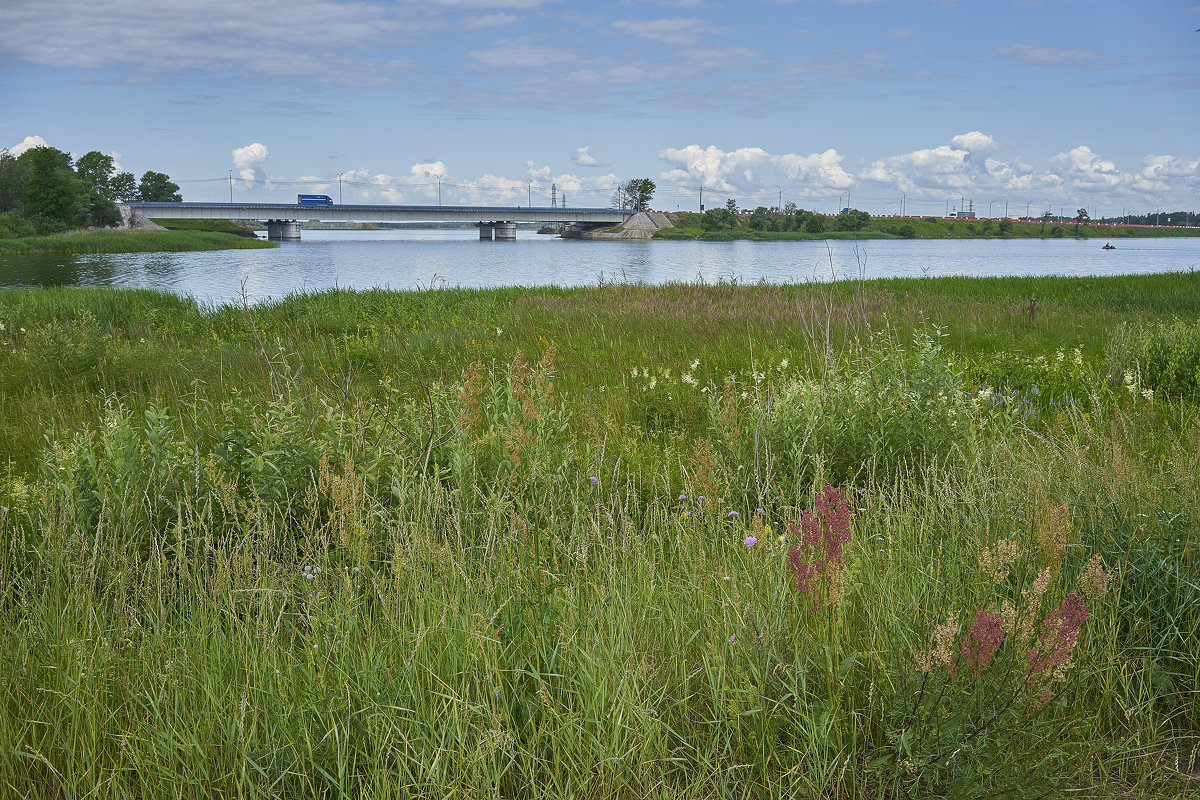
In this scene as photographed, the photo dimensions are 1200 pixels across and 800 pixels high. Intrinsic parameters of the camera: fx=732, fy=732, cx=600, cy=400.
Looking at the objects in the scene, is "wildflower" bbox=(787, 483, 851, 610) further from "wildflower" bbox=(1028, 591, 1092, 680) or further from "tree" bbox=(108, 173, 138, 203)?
"tree" bbox=(108, 173, 138, 203)

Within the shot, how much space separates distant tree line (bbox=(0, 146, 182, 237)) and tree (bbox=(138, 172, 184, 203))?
20.1 meters

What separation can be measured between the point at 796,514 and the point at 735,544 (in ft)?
4.04

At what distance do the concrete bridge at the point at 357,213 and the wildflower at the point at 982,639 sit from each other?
105 meters

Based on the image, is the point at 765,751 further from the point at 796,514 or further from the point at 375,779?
the point at 796,514

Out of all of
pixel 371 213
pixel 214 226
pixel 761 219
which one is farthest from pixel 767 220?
pixel 214 226

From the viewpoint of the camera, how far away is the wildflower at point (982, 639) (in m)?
1.78

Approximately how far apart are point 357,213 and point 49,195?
3452 cm

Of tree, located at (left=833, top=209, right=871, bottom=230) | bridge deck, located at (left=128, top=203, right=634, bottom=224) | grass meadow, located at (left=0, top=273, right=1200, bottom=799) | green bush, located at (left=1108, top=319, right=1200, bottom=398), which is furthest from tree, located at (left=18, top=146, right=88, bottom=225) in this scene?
tree, located at (left=833, top=209, right=871, bottom=230)

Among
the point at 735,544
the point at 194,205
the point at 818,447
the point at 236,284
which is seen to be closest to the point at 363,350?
the point at 818,447

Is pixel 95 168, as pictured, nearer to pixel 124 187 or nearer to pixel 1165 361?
pixel 124 187

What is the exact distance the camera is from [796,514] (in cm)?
420

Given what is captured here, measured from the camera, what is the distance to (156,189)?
130 meters

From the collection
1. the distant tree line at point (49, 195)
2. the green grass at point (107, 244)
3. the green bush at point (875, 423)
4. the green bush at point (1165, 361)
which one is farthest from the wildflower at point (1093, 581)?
the distant tree line at point (49, 195)

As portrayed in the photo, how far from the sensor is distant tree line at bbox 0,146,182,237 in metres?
78.2
